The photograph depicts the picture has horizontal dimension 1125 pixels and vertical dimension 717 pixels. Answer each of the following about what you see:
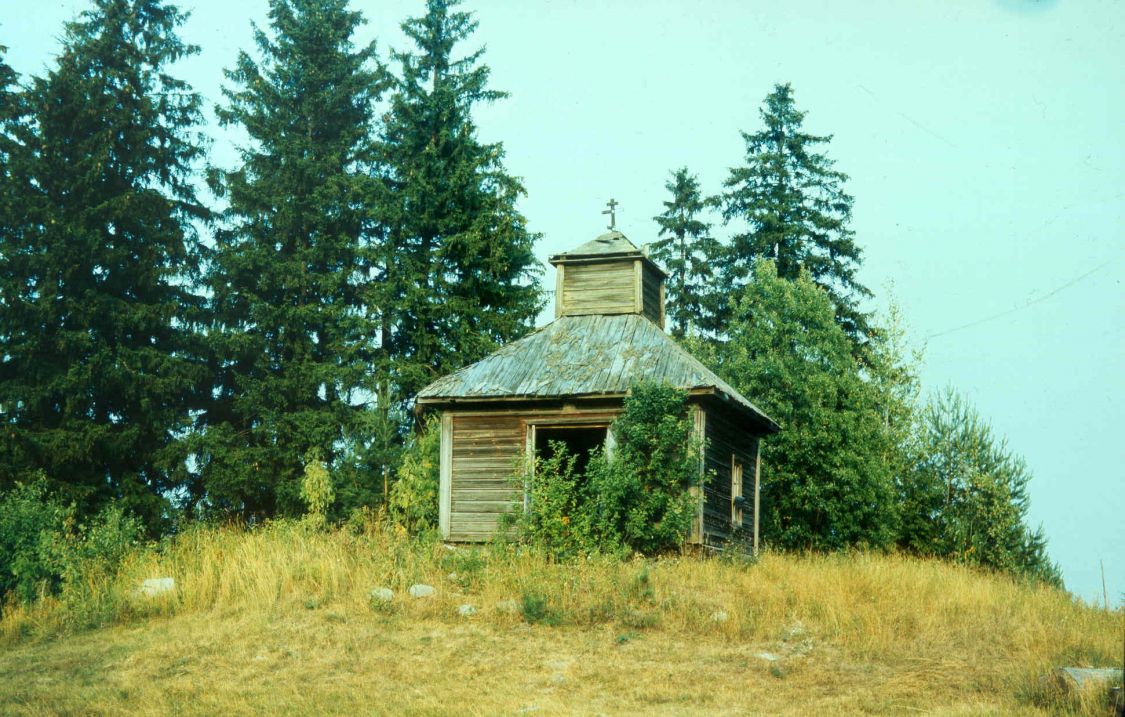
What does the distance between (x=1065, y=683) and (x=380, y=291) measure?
2263cm

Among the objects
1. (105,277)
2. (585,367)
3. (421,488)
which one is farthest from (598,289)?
(105,277)

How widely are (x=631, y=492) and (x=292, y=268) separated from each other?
57.2ft

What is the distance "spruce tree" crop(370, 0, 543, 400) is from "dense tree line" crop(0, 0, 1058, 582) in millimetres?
84

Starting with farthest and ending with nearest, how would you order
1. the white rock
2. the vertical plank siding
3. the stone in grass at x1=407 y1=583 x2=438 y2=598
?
1. the vertical plank siding
2. the white rock
3. the stone in grass at x1=407 y1=583 x2=438 y2=598

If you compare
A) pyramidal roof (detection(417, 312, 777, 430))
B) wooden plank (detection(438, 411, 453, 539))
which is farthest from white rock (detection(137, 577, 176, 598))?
pyramidal roof (detection(417, 312, 777, 430))

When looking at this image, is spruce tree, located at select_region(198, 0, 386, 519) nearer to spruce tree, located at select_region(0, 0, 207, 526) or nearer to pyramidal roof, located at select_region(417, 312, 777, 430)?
spruce tree, located at select_region(0, 0, 207, 526)

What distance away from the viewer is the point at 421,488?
70.5ft

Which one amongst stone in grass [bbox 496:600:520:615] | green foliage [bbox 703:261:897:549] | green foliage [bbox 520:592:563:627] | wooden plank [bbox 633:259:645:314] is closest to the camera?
green foliage [bbox 520:592:563:627]

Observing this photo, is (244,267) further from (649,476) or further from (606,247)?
(649,476)

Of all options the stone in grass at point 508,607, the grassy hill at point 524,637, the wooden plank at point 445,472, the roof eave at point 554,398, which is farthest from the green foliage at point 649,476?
the wooden plank at point 445,472

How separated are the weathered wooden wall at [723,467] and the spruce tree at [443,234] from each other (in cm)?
923

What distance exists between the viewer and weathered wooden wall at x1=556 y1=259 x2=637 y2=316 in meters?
22.6

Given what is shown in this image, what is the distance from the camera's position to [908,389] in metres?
34.6

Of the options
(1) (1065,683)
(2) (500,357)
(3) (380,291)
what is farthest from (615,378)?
(3) (380,291)
